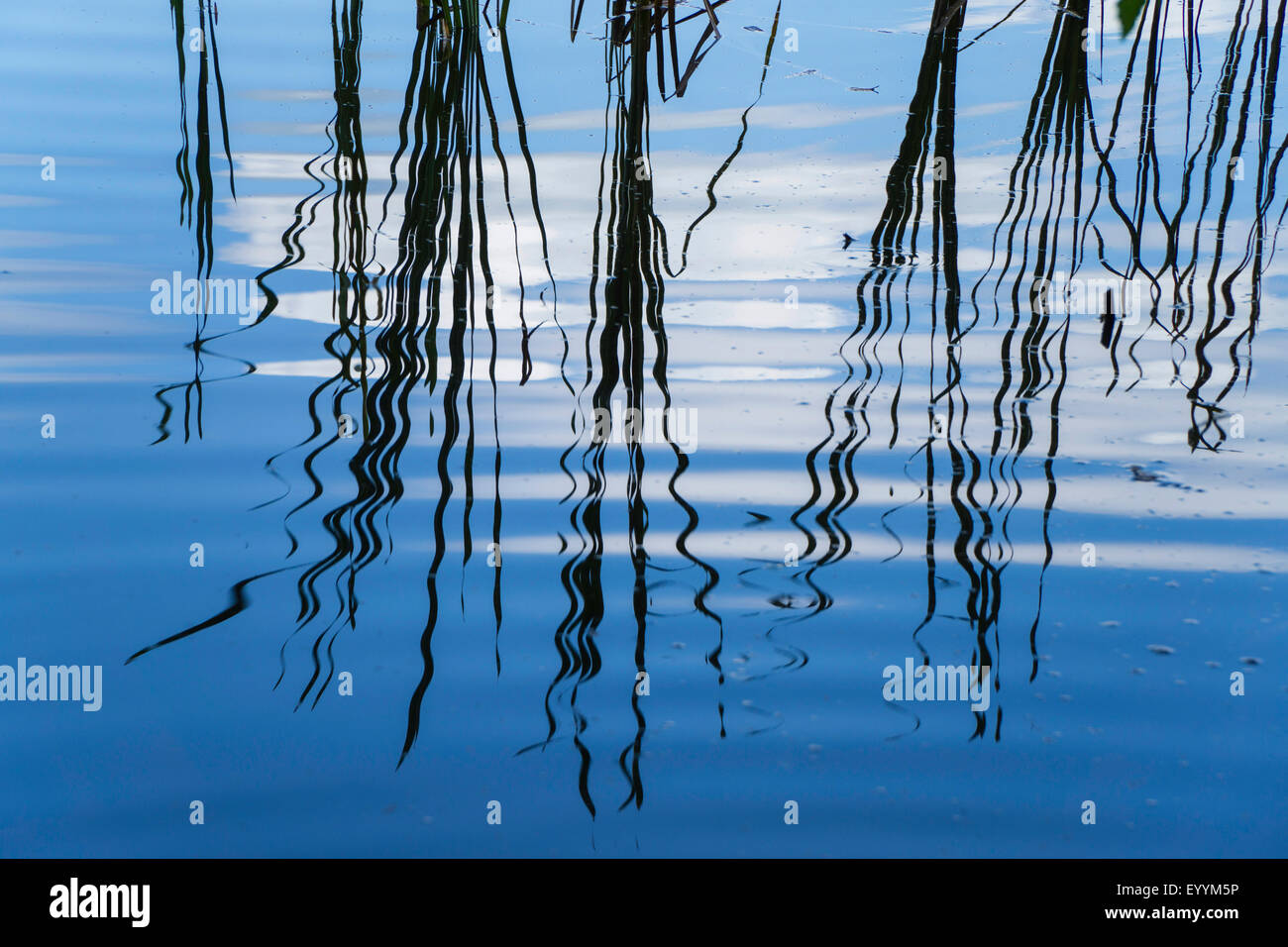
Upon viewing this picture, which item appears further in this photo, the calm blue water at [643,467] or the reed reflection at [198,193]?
the reed reflection at [198,193]

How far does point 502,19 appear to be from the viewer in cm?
415

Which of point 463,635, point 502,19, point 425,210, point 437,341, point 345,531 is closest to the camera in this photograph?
point 463,635

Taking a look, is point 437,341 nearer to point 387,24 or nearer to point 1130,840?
point 1130,840

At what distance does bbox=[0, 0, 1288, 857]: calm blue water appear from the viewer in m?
1.55

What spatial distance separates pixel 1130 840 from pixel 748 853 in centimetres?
42

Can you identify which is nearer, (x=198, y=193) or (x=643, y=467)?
(x=643, y=467)

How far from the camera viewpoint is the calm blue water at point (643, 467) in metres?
1.55

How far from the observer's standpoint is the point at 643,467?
2.17 metres

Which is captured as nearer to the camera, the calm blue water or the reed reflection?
the calm blue water

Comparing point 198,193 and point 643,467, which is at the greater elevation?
point 198,193
